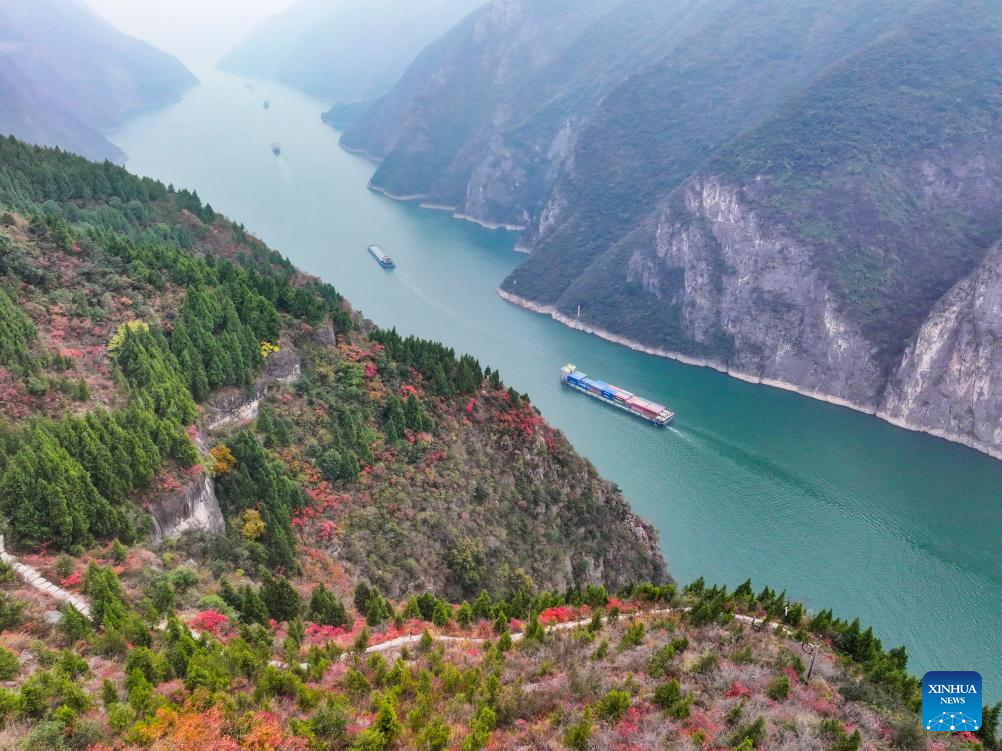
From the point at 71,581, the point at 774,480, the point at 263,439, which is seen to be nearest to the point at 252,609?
the point at 71,581

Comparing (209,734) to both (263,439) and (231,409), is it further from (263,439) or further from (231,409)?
(231,409)

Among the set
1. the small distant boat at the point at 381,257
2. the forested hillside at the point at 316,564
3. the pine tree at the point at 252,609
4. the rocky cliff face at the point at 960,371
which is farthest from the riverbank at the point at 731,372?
the pine tree at the point at 252,609

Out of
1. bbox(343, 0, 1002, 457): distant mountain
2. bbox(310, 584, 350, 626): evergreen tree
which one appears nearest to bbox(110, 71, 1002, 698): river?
bbox(343, 0, 1002, 457): distant mountain

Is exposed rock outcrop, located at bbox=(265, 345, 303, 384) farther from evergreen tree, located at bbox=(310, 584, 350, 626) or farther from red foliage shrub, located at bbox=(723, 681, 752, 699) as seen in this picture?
red foliage shrub, located at bbox=(723, 681, 752, 699)

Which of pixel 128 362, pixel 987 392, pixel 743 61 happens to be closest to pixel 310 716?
pixel 128 362

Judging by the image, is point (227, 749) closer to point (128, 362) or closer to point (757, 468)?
point (128, 362)

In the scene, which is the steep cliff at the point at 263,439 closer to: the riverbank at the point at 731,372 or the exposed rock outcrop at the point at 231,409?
the exposed rock outcrop at the point at 231,409

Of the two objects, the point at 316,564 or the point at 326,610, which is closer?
the point at 326,610
